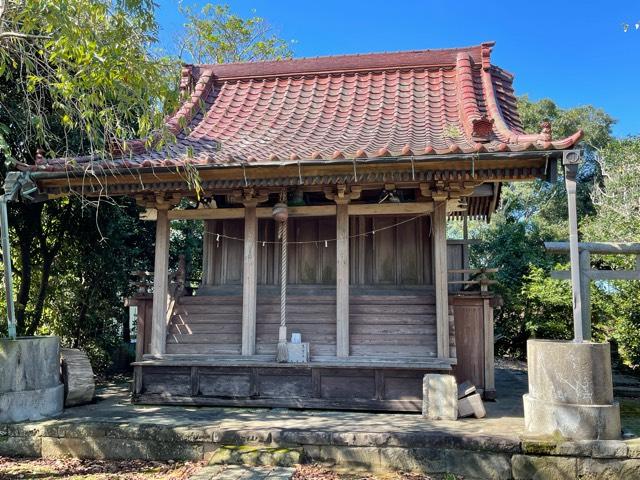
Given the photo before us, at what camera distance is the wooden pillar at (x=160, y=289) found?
7.00 metres

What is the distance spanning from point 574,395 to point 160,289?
5.26m

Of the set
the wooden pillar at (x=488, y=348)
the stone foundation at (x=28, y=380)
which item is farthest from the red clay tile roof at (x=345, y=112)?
the wooden pillar at (x=488, y=348)

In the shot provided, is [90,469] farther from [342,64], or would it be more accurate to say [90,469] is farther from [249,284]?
[342,64]

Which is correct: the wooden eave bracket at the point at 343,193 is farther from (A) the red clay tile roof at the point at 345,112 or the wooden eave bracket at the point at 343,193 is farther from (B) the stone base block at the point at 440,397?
(B) the stone base block at the point at 440,397

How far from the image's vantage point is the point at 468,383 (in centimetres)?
648

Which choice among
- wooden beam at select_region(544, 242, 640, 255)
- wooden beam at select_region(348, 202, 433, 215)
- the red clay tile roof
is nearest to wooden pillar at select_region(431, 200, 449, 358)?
wooden beam at select_region(348, 202, 433, 215)

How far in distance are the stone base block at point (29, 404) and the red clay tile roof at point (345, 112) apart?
9.16 ft

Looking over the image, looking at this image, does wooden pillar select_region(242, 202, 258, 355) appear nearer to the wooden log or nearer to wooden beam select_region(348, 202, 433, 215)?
wooden beam select_region(348, 202, 433, 215)

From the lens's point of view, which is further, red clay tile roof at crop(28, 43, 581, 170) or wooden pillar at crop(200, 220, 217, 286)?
wooden pillar at crop(200, 220, 217, 286)

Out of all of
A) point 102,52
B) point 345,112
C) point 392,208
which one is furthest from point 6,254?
point 345,112

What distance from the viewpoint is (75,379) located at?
21.7 ft

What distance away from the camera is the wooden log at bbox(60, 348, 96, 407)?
6.55 metres

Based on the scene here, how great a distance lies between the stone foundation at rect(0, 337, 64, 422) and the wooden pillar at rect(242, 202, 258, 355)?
93.9 inches

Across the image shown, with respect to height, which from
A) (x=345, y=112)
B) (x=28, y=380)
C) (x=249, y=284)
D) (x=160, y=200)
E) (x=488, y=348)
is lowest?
(x=28, y=380)
